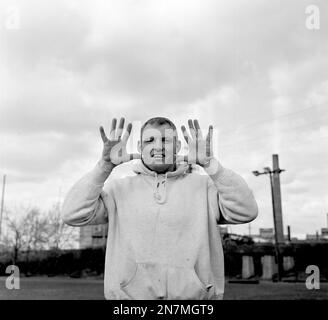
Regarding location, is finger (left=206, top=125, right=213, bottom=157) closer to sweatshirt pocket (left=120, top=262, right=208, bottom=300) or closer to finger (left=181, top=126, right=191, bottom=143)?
finger (left=181, top=126, right=191, bottom=143)

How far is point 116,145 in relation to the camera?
2.54m

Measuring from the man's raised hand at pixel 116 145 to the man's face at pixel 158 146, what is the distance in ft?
0.57

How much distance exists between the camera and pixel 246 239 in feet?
118

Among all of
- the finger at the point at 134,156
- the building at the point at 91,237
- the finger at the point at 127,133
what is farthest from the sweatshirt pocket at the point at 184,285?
the building at the point at 91,237

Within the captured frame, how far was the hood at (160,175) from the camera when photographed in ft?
8.72

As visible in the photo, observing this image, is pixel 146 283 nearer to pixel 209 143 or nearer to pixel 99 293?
pixel 209 143

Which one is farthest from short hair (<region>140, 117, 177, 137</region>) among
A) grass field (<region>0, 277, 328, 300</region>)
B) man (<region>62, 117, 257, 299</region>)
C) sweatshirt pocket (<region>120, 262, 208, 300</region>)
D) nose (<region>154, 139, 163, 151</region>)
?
grass field (<region>0, 277, 328, 300</region>)

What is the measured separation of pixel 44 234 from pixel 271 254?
2155 centimetres

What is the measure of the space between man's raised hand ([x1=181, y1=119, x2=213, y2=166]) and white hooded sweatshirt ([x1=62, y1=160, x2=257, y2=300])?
0.12m

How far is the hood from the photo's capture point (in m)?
2.66

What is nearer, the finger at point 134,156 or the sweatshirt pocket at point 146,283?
the sweatshirt pocket at point 146,283

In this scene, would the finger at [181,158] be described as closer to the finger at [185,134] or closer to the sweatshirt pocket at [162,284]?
the finger at [185,134]

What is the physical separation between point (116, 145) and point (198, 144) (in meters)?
0.48
